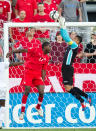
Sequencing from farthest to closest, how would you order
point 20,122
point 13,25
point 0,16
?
point 0,16 < point 20,122 < point 13,25

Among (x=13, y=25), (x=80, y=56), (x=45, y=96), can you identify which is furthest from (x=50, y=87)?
(x=13, y=25)

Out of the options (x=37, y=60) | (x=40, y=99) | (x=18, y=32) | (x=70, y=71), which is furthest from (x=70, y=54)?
(x=18, y=32)

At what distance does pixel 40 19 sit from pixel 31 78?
7.09 ft

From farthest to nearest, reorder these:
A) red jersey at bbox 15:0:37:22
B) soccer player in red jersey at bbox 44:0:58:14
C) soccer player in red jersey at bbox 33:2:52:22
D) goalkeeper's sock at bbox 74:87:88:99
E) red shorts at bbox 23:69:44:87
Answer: soccer player in red jersey at bbox 44:0:58:14 < red jersey at bbox 15:0:37:22 < soccer player in red jersey at bbox 33:2:52:22 < goalkeeper's sock at bbox 74:87:88:99 < red shorts at bbox 23:69:44:87

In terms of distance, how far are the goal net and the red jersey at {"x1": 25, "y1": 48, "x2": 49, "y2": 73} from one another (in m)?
0.25

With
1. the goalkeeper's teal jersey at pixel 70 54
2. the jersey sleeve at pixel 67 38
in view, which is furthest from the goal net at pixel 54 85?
the jersey sleeve at pixel 67 38

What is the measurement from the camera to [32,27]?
864 centimetres

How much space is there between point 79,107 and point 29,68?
1300 millimetres

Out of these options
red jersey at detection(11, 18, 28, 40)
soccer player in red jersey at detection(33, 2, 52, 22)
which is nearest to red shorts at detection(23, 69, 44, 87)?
red jersey at detection(11, 18, 28, 40)

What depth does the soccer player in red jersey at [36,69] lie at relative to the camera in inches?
334

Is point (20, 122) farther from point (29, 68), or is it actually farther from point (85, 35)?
point (85, 35)

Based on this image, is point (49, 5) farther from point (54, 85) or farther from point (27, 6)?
point (54, 85)

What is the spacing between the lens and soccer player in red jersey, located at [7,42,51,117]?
8.48 metres

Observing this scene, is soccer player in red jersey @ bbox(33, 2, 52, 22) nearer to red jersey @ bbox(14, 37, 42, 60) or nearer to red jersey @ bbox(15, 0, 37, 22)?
red jersey @ bbox(15, 0, 37, 22)
